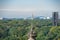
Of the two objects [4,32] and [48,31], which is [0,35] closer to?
[4,32]

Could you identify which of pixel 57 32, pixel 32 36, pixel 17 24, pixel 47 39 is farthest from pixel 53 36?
pixel 32 36

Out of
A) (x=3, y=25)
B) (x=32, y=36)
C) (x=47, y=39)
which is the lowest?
(x=47, y=39)

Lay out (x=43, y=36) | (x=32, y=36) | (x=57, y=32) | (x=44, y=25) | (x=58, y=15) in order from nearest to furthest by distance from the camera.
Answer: (x=32, y=36) < (x=58, y=15) < (x=43, y=36) < (x=44, y=25) < (x=57, y=32)

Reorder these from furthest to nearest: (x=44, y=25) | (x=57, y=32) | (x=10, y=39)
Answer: (x=57, y=32), (x=44, y=25), (x=10, y=39)

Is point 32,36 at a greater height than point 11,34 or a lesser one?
greater

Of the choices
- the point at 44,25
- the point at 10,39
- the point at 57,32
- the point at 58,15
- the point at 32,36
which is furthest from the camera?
the point at 57,32

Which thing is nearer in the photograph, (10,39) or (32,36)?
(32,36)

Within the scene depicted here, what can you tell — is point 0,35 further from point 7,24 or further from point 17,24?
point 17,24

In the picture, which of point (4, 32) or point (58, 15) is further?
point (4, 32)

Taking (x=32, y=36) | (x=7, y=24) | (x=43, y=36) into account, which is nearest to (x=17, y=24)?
(x=7, y=24)
